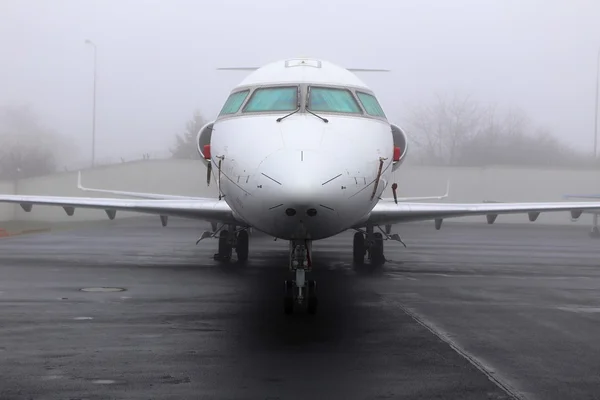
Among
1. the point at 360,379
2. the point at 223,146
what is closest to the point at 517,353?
the point at 360,379

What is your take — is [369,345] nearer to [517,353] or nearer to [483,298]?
[517,353]

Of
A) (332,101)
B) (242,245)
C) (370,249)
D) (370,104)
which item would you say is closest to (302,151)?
(332,101)

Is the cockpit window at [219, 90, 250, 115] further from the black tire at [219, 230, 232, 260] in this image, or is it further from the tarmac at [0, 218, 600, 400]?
the black tire at [219, 230, 232, 260]

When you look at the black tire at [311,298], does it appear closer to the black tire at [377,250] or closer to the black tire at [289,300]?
the black tire at [289,300]

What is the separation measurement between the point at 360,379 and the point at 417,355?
3.56ft

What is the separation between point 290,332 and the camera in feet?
26.4

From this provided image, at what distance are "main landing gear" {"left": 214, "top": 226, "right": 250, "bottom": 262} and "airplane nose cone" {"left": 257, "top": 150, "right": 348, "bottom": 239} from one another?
7620 mm

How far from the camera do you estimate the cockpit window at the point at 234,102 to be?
10.3 metres

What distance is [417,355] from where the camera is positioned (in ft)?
22.8

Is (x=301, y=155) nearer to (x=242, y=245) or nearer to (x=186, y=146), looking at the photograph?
(x=242, y=245)

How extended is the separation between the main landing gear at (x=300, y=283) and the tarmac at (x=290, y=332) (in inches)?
5.9

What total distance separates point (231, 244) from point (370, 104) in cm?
617

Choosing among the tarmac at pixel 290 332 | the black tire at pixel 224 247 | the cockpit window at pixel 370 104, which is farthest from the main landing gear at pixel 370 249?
the cockpit window at pixel 370 104

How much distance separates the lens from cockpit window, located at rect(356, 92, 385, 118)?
10.3 meters
